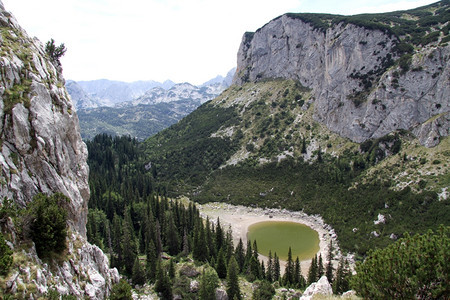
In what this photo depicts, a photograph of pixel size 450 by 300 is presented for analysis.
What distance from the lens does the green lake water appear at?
7668 cm

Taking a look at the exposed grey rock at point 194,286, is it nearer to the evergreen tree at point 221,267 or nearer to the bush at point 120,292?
the evergreen tree at point 221,267

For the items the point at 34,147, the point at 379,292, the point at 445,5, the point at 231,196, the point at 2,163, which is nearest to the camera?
the point at 379,292

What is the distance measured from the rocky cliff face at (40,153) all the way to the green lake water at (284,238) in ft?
172

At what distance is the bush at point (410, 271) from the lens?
19.2 meters

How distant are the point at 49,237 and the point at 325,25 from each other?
154304 millimetres

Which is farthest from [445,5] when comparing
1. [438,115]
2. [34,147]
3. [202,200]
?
[34,147]

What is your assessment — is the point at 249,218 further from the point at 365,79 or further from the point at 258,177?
the point at 365,79

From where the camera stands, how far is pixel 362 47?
116062mm

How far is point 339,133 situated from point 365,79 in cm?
2339

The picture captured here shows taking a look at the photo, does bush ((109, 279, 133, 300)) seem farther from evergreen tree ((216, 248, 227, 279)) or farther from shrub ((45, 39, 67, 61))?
shrub ((45, 39, 67, 61))

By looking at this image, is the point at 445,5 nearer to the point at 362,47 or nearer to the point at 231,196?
the point at 362,47

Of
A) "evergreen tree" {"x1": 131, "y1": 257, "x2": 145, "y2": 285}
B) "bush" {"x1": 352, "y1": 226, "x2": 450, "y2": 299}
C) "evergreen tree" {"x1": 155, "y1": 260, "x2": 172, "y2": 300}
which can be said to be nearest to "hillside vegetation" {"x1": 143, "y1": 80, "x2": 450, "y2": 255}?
"evergreen tree" {"x1": 155, "y1": 260, "x2": 172, "y2": 300}

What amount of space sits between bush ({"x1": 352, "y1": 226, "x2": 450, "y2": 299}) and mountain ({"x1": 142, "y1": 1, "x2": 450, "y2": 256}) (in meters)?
52.8

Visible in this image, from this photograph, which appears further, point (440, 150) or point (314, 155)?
point (314, 155)
